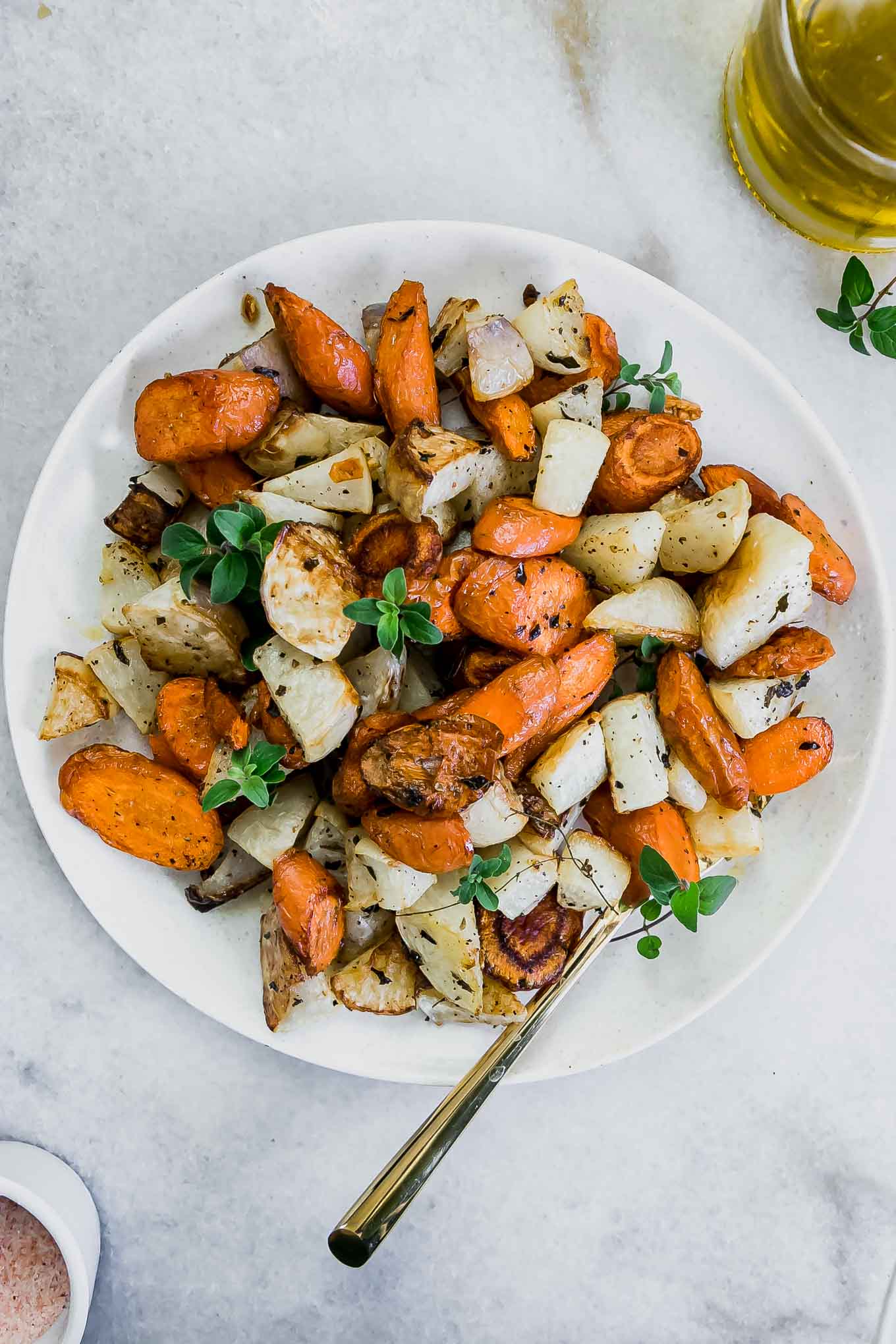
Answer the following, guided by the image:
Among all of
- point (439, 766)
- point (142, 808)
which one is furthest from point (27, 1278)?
point (439, 766)

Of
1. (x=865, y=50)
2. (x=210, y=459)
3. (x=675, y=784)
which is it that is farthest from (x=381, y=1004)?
(x=865, y=50)

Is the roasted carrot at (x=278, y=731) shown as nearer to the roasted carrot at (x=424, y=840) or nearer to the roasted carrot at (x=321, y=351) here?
the roasted carrot at (x=424, y=840)

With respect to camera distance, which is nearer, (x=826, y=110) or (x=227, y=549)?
(x=227, y=549)

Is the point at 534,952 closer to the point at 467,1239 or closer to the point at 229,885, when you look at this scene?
the point at 229,885

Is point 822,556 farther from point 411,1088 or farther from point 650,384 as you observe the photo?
point 411,1088

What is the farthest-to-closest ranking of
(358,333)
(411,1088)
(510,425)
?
(411,1088), (358,333), (510,425)

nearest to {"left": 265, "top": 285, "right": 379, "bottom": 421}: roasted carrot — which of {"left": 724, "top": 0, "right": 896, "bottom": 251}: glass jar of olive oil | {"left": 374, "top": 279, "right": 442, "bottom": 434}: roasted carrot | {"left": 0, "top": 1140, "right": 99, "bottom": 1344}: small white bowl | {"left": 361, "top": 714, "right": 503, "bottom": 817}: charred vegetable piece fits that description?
{"left": 374, "top": 279, "right": 442, "bottom": 434}: roasted carrot
